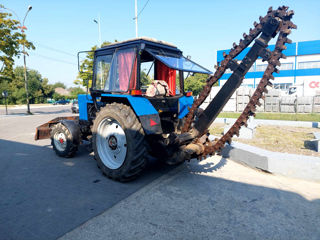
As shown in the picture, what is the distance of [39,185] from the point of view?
383 cm

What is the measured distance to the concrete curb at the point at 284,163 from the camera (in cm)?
395

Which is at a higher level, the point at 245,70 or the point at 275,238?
the point at 245,70

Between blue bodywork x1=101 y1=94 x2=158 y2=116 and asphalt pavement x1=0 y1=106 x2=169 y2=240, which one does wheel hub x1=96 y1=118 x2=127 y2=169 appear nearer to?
asphalt pavement x1=0 y1=106 x2=169 y2=240

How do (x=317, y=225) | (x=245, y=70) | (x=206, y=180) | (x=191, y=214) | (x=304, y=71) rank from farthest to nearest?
(x=304, y=71) < (x=206, y=180) < (x=245, y=70) < (x=191, y=214) < (x=317, y=225)

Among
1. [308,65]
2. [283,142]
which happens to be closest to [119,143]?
[283,142]

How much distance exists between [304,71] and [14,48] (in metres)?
36.8

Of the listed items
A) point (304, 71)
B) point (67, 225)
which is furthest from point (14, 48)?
point (304, 71)

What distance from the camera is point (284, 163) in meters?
4.19

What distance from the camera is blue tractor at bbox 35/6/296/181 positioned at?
3.10 meters

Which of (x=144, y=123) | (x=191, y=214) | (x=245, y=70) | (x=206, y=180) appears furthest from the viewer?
(x=206, y=180)

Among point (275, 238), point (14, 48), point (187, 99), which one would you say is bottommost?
point (275, 238)

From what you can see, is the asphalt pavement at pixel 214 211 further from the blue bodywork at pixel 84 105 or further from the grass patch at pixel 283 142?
the blue bodywork at pixel 84 105

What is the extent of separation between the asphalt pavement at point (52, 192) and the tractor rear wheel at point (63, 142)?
0.18 meters

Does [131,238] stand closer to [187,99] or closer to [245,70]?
[245,70]
